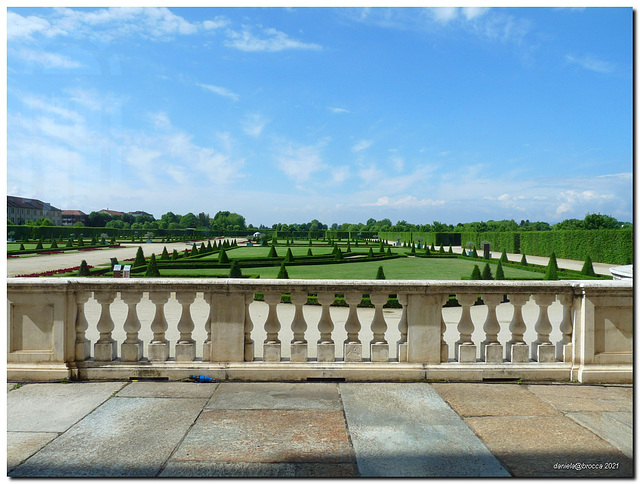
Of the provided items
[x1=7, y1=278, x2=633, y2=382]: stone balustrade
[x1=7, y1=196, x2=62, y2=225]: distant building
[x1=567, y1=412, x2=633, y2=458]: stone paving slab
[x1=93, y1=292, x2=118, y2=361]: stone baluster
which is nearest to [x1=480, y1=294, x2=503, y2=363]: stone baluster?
[x1=7, y1=278, x2=633, y2=382]: stone balustrade

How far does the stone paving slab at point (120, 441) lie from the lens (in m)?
2.75

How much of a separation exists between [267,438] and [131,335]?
7.61ft

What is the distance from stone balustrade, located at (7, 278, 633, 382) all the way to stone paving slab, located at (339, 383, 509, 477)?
516mm

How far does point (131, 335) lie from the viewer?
4629 millimetres

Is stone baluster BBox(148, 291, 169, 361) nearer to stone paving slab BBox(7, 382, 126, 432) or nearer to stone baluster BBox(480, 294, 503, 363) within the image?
stone paving slab BBox(7, 382, 126, 432)

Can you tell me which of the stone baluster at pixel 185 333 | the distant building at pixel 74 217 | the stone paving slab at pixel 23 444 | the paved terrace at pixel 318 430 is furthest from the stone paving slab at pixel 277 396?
the distant building at pixel 74 217

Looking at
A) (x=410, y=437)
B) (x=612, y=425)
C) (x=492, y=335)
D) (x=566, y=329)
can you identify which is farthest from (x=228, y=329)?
(x=566, y=329)

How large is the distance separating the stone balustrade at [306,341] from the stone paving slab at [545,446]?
3.50 ft

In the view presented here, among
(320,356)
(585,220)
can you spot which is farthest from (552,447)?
(585,220)

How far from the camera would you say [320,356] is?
4570 mm

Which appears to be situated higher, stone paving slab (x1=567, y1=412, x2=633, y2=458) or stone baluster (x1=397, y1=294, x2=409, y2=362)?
stone baluster (x1=397, y1=294, x2=409, y2=362)

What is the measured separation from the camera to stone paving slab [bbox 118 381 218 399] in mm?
4039

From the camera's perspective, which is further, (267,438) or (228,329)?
(228,329)

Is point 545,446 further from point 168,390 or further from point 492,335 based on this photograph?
point 168,390
